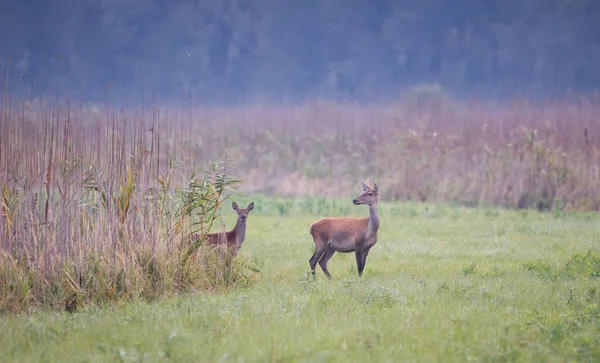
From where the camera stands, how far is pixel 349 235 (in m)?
13.6

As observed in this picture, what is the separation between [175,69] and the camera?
238ft

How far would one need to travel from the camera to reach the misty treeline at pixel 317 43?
2766 inches

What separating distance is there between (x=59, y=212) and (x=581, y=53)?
66.6 meters

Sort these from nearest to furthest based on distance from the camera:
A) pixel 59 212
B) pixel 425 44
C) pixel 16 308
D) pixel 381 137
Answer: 1. pixel 16 308
2. pixel 59 212
3. pixel 381 137
4. pixel 425 44

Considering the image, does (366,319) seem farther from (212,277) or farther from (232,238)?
(232,238)

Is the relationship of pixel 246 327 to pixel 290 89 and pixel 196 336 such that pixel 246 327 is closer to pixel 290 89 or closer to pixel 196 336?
pixel 196 336

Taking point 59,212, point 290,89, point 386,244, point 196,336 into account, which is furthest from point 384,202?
point 290,89

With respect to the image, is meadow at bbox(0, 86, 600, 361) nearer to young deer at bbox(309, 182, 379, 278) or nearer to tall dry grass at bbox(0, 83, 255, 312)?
tall dry grass at bbox(0, 83, 255, 312)

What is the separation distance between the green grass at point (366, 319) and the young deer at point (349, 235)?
1.02 ft

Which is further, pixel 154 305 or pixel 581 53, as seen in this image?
pixel 581 53

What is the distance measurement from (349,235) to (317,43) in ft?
222

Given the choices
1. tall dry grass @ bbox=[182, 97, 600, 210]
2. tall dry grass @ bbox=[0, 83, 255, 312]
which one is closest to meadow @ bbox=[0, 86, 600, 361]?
tall dry grass @ bbox=[0, 83, 255, 312]

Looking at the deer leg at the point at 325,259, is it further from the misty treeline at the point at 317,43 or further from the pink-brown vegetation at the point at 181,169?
the misty treeline at the point at 317,43

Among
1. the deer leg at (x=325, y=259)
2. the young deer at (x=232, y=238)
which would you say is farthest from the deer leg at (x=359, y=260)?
the young deer at (x=232, y=238)
